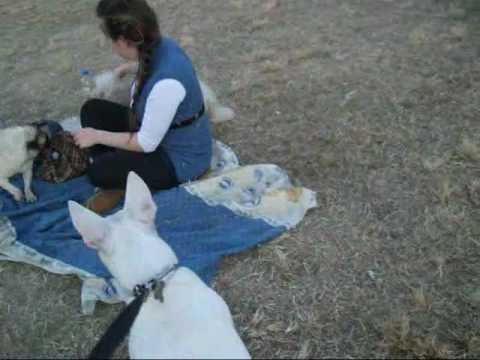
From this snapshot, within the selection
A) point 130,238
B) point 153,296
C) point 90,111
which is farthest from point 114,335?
point 90,111

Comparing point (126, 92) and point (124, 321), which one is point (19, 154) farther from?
point (124, 321)

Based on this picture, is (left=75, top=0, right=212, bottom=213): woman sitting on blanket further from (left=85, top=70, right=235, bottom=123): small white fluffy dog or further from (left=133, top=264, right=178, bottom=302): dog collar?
(left=133, top=264, right=178, bottom=302): dog collar

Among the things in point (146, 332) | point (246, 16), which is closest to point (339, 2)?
point (246, 16)

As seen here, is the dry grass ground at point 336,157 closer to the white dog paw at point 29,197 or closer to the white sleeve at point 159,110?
the white dog paw at point 29,197

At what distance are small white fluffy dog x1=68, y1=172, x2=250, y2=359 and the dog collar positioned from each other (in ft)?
0.04

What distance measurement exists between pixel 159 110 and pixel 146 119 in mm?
98

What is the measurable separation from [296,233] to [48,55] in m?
3.85

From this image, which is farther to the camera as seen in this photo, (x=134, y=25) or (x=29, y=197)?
(x=29, y=197)

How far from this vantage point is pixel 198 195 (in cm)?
323

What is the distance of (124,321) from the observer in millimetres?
1916

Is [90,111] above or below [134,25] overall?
below

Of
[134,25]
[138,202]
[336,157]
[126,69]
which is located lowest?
[336,157]

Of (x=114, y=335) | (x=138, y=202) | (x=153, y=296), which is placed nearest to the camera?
(x=114, y=335)

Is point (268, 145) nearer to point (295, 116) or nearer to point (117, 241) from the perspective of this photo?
point (295, 116)
